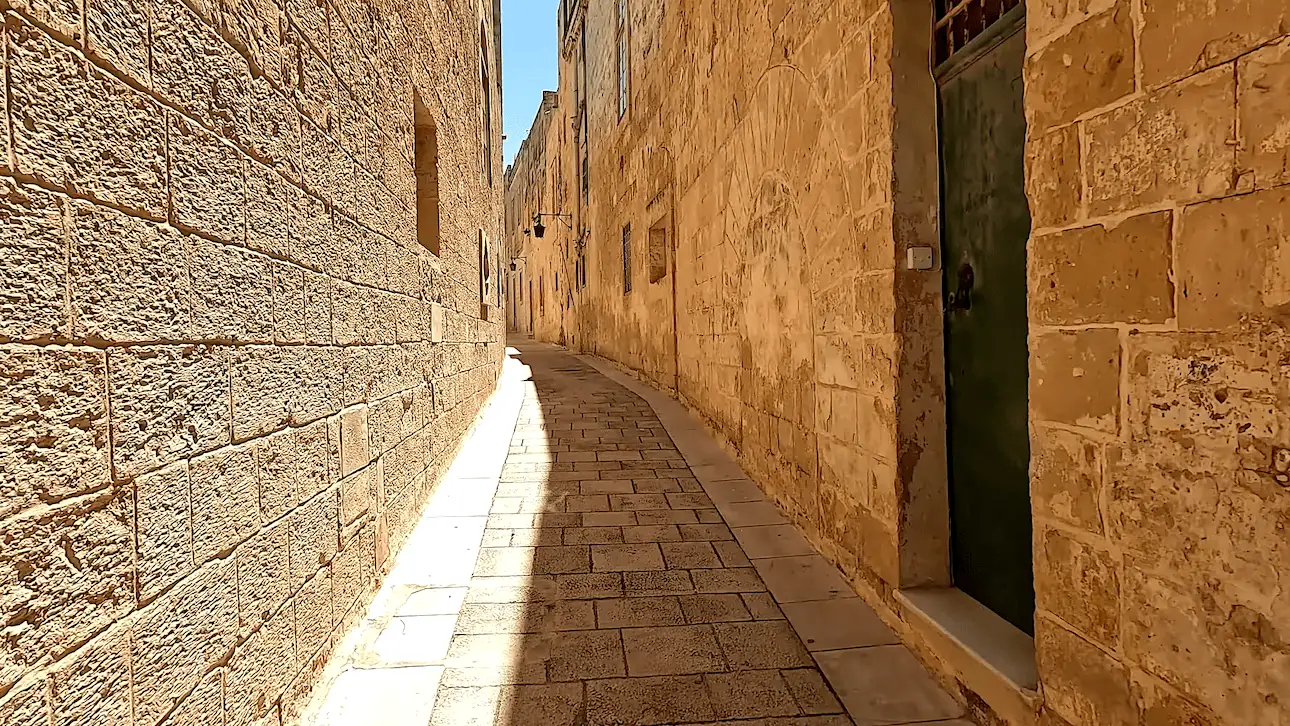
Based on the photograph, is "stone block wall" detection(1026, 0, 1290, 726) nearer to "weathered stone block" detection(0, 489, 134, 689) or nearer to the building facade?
the building facade

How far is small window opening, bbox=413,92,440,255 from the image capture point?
4.56 m

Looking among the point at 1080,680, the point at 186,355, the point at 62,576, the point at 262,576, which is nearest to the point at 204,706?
the point at 262,576

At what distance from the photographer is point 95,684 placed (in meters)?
1.29

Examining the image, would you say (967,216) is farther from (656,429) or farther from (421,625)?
(656,429)

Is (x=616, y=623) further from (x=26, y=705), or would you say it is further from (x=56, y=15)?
(x=56, y=15)

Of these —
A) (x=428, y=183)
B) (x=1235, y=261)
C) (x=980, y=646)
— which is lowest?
(x=980, y=646)

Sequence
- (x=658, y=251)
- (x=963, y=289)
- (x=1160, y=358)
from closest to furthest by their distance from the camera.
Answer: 1. (x=1160, y=358)
2. (x=963, y=289)
3. (x=658, y=251)

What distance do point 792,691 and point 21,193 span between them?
241 cm

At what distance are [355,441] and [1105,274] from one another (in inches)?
103

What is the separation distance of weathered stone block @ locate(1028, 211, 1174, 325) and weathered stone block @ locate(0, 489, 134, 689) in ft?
7.10

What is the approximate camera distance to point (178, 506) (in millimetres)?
1562

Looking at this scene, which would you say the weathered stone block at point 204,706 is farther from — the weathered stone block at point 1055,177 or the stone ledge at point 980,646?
the weathered stone block at point 1055,177

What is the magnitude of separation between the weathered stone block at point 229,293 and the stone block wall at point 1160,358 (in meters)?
2.12

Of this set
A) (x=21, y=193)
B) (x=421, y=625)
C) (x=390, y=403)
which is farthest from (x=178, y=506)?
(x=390, y=403)
